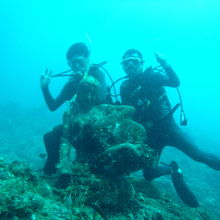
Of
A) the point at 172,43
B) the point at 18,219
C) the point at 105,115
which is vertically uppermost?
the point at 172,43

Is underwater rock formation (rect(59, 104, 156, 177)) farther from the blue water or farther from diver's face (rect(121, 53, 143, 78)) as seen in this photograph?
the blue water

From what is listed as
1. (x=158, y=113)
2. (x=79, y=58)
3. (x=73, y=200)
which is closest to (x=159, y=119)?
(x=158, y=113)

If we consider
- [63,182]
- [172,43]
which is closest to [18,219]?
[63,182]

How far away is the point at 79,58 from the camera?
6449mm

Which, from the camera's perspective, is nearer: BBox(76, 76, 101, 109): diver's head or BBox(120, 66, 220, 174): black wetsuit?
BBox(76, 76, 101, 109): diver's head

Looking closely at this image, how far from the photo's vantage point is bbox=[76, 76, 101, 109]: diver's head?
5031 millimetres

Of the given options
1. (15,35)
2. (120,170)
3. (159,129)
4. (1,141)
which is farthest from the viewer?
(15,35)

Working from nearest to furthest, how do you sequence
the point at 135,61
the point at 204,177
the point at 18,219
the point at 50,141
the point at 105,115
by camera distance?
1. the point at 18,219
2. the point at 105,115
3. the point at 50,141
4. the point at 135,61
5. the point at 204,177

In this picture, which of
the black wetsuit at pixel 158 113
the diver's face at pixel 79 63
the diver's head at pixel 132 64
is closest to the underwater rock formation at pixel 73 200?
the black wetsuit at pixel 158 113

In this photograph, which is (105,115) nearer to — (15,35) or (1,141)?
(1,141)

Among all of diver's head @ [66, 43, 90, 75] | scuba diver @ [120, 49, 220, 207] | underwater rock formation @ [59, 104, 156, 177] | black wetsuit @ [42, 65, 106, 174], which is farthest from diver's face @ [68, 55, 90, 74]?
underwater rock formation @ [59, 104, 156, 177]

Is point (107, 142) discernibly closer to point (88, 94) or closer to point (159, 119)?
point (88, 94)

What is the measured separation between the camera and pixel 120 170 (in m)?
3.87

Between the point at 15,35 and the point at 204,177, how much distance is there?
7735 inches
